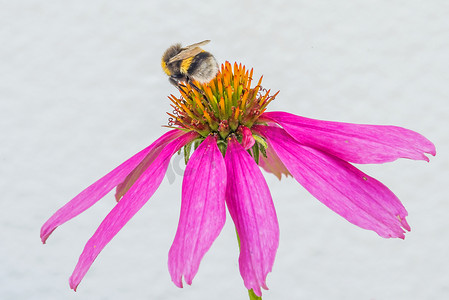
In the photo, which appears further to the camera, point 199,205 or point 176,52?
point 176,52

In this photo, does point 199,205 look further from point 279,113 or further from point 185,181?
point 279,113

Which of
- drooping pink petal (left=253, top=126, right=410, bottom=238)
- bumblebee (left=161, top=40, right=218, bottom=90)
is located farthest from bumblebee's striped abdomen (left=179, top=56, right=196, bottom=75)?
drooping pink petal (left=253, top=126, right=410, bottom=238)

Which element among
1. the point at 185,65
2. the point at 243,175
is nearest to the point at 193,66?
the point at 185,65

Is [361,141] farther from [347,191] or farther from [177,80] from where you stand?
[177,80]

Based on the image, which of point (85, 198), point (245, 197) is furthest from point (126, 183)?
point (245, 197)

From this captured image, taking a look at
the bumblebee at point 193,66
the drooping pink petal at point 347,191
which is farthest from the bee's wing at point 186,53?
the drooping pink petal at point 347,191

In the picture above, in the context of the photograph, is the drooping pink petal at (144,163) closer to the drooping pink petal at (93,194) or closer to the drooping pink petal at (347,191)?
the drooping pink petal at (93,194)
